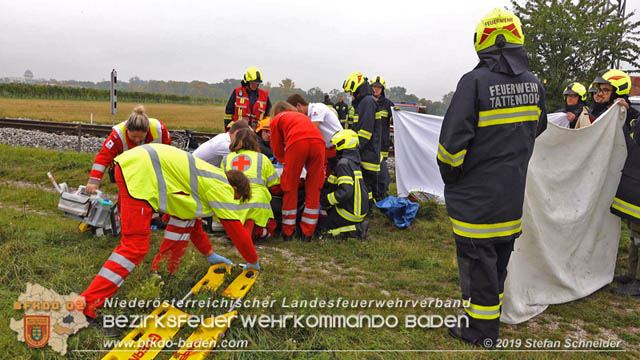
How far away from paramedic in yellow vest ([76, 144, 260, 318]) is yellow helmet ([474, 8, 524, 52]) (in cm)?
237

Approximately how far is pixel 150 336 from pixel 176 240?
99cm

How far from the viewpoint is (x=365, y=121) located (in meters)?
6.86

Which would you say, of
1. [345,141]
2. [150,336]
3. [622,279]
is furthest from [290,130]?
[622,279]

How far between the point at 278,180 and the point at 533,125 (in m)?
3.40

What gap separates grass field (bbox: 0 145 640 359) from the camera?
3.07 meters

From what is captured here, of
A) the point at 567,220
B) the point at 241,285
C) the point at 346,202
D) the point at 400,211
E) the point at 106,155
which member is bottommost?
the point at 241,285

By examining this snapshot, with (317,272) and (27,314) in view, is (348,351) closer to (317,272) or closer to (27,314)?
(317,272)

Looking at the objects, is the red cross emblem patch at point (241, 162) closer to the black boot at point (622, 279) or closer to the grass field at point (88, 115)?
the black boot at point (622, 279)

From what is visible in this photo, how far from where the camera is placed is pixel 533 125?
312 centimetres

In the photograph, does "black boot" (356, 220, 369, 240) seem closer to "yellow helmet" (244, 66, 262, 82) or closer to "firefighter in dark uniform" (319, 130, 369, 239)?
"firefighter in dark uniform" (319, 130, 369, 239)

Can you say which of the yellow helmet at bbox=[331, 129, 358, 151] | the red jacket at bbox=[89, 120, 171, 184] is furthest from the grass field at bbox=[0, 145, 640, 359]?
the yellow helmet at bbox=[331, 129, 358, 151]

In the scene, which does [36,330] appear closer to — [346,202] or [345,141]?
[346,202]

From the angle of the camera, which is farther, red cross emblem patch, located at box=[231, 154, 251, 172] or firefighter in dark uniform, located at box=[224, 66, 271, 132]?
firefighter in dark uniform, located at box=[224, 66, 271, 132]

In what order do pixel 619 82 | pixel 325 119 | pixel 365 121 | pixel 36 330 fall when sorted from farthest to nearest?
pixel 365 121, pixel 325 119, pixel 619 82, pixel 36 330
